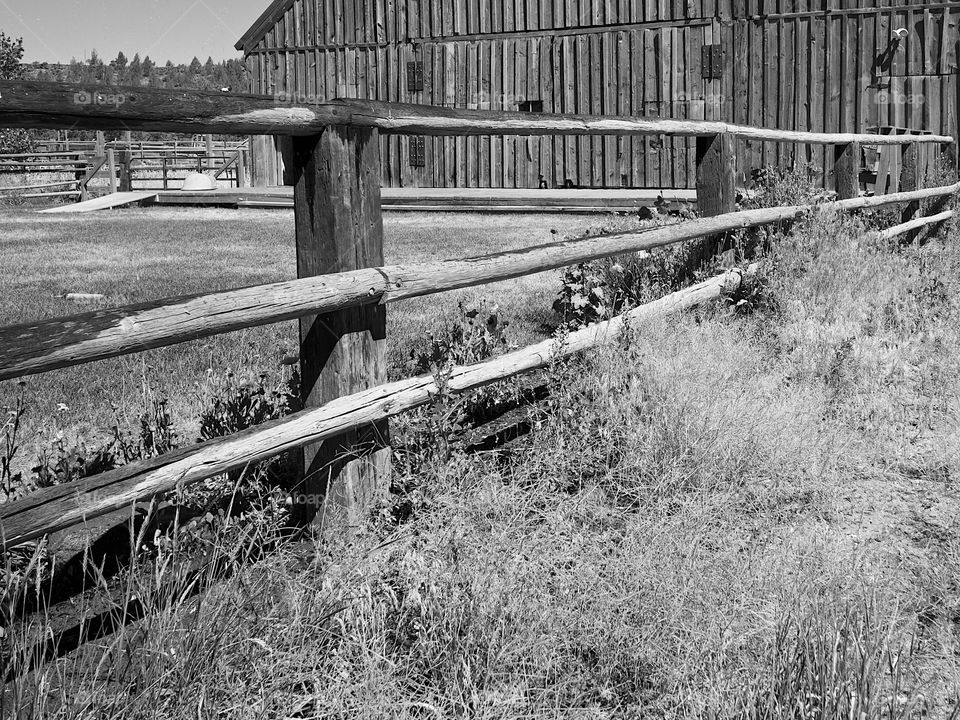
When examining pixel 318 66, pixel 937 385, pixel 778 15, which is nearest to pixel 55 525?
pixel 937 385

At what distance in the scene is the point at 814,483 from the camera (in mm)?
3951

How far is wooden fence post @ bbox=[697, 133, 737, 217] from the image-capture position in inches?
261

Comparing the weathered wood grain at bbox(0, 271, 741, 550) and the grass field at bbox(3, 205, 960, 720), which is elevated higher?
the weathered wood grain at bbox(0, 271, 741, 550)

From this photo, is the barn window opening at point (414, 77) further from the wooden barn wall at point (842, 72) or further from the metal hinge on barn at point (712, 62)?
the wooden barn wall at point (842, 72)

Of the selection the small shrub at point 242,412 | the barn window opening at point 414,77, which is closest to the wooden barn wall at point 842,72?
the barn window opening at point 414,77

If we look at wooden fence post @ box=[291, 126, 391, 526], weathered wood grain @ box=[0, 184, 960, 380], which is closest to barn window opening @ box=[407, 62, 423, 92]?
weathered wood grain @ box=[0, 184, 960, 380]

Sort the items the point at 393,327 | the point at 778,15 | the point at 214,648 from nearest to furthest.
Result: the point at 214,648 < the point at 393,327 < the point at 778,15

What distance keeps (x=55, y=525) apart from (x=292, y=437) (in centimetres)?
83

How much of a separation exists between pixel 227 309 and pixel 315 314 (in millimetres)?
388

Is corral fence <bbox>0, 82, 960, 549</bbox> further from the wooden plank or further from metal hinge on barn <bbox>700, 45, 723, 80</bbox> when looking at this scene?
the wooden plank

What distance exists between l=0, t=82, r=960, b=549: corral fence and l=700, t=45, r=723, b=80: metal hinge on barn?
15.4 meters

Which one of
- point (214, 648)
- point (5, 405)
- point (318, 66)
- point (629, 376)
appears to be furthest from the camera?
point (318, 66)

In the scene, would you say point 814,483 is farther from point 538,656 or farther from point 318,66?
point 318,66

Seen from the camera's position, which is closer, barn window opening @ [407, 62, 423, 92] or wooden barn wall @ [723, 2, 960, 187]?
wooden barn wall @ [723, 2, 960, 187]
